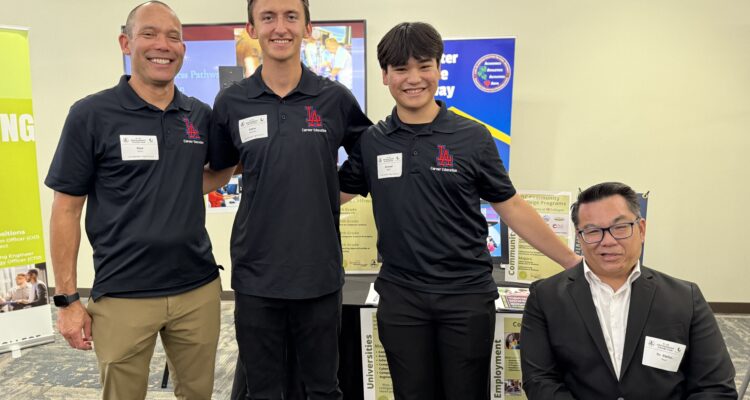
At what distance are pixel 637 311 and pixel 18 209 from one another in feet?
10.9

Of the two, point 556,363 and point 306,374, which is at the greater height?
point 556,363

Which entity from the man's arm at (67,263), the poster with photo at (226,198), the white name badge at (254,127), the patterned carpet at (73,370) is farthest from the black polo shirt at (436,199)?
the poster with photo at (226,198)

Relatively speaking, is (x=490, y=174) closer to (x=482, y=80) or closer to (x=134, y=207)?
(x=134, y=207)

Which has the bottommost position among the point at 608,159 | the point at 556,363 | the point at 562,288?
the point at 556,363

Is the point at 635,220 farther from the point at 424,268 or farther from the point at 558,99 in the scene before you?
the point at 558,99

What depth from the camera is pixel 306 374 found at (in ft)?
5.30

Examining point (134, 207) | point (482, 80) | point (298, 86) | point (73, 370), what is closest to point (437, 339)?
point (298, 86)

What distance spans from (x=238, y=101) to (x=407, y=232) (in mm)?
662

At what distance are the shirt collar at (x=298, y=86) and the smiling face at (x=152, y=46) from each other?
0.28 meters

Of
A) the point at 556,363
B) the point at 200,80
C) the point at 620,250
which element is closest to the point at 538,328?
the point at 556,363

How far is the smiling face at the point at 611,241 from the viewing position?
1375mm

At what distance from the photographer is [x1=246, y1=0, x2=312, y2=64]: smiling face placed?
1.50 meters

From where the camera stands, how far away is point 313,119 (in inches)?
60.5

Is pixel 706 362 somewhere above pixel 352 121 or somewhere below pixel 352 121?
below
